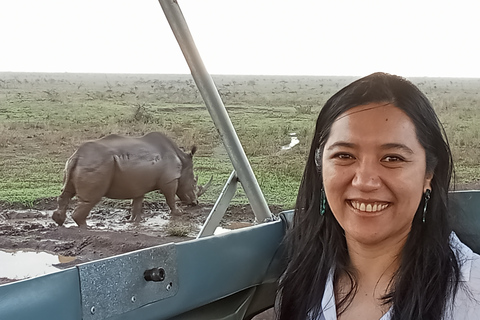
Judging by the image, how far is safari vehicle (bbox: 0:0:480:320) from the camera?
2.97ft

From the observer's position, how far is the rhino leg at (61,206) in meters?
2.13

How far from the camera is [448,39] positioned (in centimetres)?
246

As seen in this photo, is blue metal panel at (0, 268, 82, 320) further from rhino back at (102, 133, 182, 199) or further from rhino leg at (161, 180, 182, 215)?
rhino leg at (161, 180, 182, 215)

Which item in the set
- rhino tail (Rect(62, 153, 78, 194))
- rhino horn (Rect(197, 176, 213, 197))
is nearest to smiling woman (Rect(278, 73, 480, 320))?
rhino tail (Rect(62, 153, 78, 194))

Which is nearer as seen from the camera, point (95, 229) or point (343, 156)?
point (343, 156)

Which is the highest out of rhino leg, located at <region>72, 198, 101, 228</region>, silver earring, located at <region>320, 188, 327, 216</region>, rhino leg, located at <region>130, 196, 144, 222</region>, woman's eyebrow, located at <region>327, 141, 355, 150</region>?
woman's eyebrow, located at <region>327, 141, 355, 150</region>

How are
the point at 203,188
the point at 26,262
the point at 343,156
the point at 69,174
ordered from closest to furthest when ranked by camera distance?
the point at 343,156
the point at 26,262
the point at 69,174
the point at 203,188

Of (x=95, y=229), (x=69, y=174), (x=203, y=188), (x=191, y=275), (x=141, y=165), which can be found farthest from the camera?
(x=203, y=188)

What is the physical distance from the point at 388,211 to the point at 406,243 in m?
0.11

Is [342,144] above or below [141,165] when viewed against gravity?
above

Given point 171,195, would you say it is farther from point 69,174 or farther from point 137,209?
point 69,174

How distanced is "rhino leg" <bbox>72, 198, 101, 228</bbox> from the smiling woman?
1.29 metres

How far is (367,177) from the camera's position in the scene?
96 cm

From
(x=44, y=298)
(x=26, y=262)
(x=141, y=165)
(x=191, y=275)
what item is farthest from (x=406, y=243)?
(x=141, y=165)
